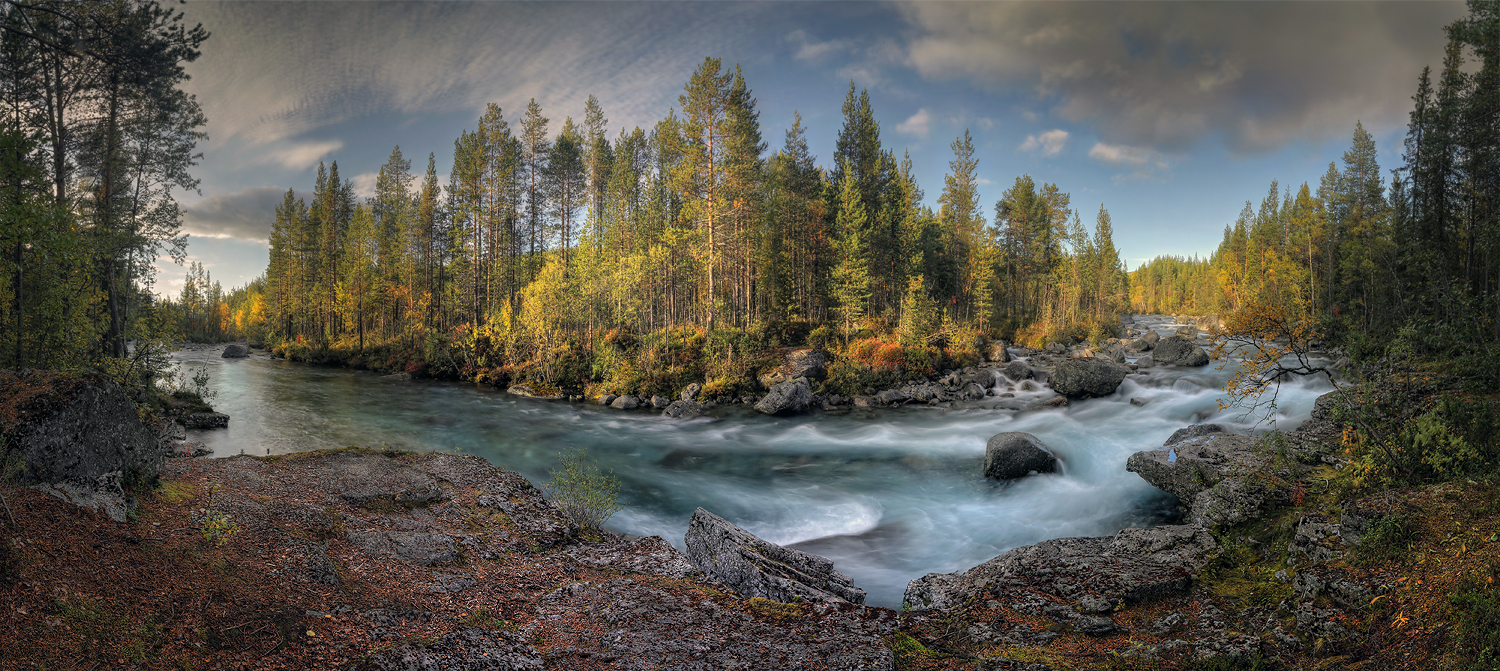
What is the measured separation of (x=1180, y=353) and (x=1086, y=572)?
30.9m

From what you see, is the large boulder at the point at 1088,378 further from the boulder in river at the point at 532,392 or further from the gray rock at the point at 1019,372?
the boulder in river at the point at 532,392

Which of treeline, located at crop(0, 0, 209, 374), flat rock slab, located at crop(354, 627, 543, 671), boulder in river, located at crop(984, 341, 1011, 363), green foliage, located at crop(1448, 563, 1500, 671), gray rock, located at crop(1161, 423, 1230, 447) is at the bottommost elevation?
flat rock slab, located at crop(354, 627, 543, 671)

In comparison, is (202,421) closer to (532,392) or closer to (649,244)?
(532,392)

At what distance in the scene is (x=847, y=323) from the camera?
34.1 meters

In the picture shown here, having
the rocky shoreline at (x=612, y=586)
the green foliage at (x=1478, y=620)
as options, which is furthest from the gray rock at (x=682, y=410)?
the green foliage at (x=1478, y=620)

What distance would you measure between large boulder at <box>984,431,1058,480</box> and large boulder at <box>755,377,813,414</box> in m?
11.4

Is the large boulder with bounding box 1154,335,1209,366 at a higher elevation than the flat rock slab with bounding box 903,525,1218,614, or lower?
higher

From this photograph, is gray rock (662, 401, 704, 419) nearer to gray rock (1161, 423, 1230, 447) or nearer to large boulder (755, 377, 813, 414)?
large boulder (755, 377, 813, 414)

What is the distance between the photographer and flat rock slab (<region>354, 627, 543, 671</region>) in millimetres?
4512

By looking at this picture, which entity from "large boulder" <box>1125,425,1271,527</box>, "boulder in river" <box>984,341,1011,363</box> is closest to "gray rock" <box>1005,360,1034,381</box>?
"boulder in river" <box>984,341,1011,363</box>

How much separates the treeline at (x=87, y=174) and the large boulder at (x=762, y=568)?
1027cm

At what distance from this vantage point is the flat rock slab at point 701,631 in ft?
16.7

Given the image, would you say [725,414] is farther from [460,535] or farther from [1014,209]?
[1014,209]

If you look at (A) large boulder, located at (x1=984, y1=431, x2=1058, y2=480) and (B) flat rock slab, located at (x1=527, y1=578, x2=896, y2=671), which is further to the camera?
(A) large boulder, located at (x1=984, y1=431, x2=1058, y2=480)
